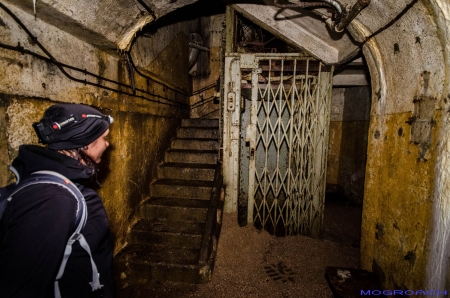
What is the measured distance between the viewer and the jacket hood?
1405mm

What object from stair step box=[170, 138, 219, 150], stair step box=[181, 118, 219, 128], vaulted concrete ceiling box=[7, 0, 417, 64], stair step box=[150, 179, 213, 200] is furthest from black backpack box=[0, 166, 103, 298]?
stair step box=[181, 118, 219, 128]

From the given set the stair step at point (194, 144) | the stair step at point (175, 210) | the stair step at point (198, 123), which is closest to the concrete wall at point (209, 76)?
the stair step at point (198, 123)

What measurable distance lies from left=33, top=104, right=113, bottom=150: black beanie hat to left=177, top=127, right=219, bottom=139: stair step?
15.2 ft

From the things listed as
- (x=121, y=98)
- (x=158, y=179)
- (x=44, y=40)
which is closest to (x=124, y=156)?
(x=121, y=98)

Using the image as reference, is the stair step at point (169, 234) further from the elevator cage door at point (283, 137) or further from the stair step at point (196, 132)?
the stair step at point (196, 132)

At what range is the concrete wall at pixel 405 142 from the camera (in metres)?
1.99

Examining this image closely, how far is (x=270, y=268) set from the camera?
154 inches

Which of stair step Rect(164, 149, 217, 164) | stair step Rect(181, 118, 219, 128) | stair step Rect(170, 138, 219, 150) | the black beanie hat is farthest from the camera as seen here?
stair step Rect(181, 118, 219, 128)

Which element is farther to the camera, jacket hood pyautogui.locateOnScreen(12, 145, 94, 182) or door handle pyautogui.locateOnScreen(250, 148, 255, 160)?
door handle pyautogui.locateOnScreen(250, 148, 255, 160)

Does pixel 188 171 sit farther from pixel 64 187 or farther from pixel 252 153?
pixel 64 187

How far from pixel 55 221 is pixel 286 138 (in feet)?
14.2

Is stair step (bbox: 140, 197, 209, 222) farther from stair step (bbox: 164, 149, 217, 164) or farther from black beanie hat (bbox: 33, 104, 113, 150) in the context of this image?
black beanie hat (bbox: 33, 104, 113, 150)

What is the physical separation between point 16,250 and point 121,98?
3025 mm

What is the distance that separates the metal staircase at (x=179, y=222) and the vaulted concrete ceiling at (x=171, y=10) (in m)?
2.87
